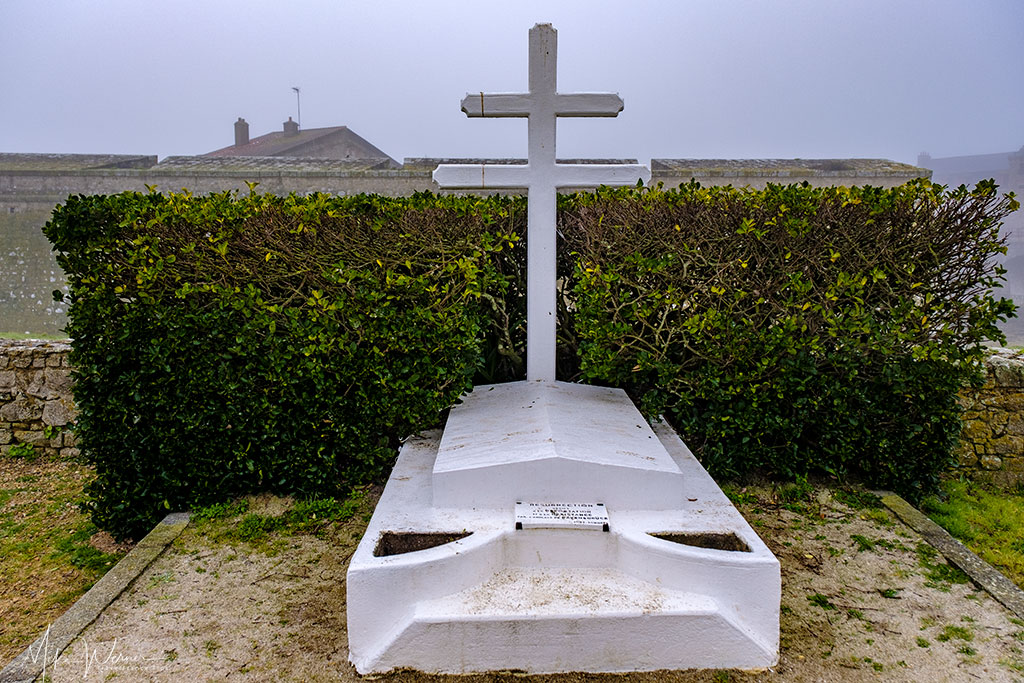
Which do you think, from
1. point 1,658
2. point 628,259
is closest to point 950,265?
point 628,259

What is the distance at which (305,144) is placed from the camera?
25.8 metres

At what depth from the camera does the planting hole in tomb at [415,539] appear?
9.54ft

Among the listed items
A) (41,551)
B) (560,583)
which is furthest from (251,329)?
(560,583)

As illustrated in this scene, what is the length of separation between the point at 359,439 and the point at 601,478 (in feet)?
6.01

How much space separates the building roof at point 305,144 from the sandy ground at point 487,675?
22964 mm

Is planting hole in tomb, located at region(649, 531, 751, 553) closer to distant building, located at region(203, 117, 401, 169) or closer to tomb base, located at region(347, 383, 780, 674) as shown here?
tomb base, located at region(347, 383, 780, 674)

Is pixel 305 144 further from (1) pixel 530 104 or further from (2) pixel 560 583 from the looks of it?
(2) pixel 560 583

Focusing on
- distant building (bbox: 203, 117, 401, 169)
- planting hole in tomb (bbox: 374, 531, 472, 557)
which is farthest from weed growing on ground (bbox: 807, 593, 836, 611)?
distant building (bbox: 203, 117, 401, 169)

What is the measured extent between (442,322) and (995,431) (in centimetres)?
458

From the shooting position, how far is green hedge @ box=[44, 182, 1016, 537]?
4.11 meters

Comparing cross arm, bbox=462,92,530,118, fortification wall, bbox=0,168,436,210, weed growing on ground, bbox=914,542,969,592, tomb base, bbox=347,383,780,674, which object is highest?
fortification wall, bbox=0,168,436,210

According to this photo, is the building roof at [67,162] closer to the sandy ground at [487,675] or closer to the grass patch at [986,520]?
the sandy ground at [487,675]

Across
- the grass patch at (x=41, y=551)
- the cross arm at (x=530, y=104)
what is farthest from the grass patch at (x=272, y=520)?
the cross arm at (x=530, y=104)

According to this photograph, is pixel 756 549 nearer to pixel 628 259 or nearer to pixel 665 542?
pixel 665 542
